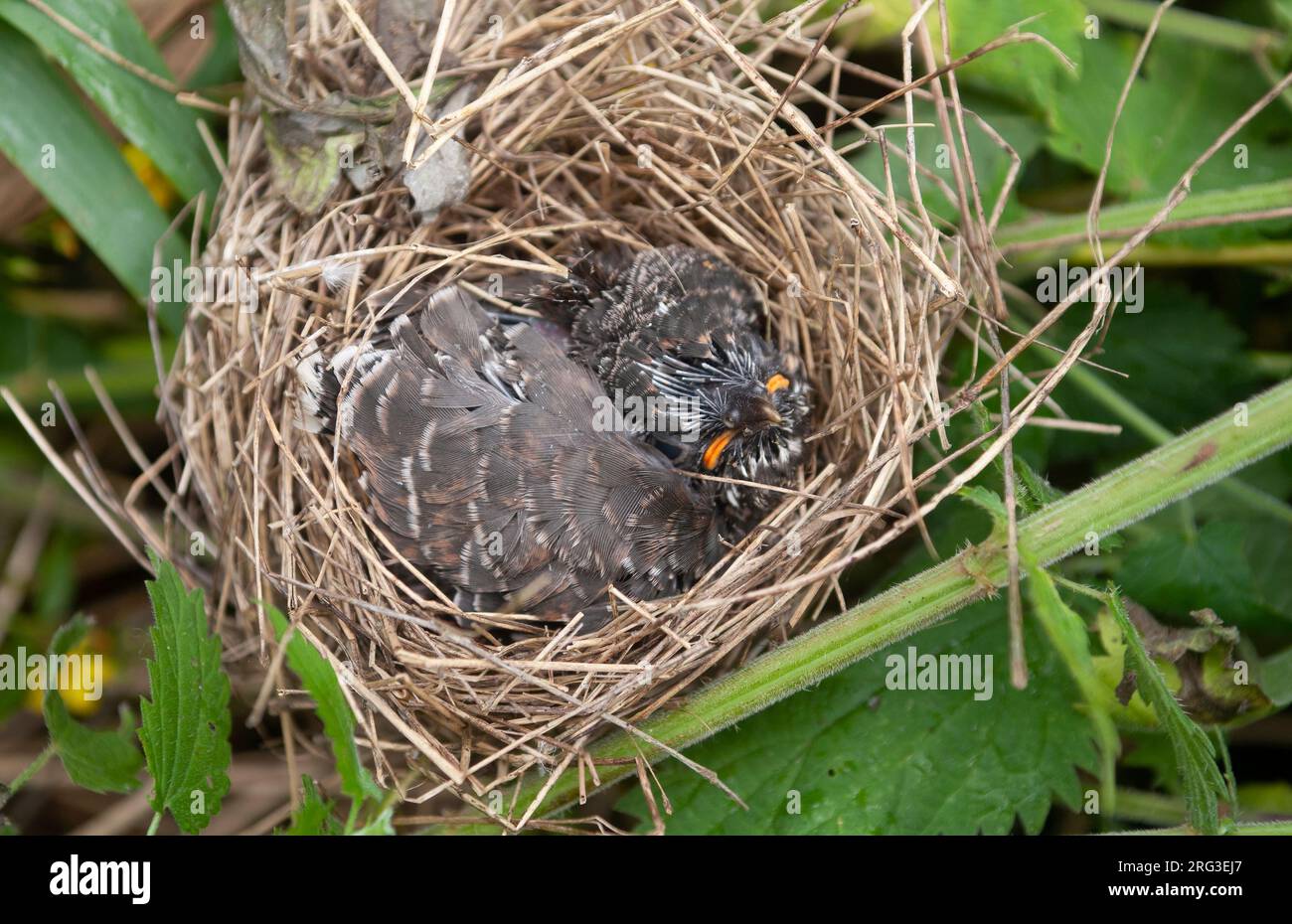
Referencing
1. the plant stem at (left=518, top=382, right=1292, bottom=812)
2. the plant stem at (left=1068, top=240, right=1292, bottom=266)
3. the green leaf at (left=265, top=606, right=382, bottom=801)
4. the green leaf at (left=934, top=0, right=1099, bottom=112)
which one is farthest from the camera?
the plant stem at (left=1068, top=240, right=1292, bottom=266)

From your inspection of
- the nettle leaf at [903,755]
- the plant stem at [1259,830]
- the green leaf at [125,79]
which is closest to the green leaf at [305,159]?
the green leaf at [125,79]

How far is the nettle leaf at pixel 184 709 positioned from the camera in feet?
5.24

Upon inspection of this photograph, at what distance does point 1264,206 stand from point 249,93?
196 cm

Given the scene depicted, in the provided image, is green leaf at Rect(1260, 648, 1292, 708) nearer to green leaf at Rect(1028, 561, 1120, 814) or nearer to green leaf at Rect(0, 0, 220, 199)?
green leaf at Rect(1028, 561, 1120, 814)

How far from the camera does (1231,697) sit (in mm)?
1832

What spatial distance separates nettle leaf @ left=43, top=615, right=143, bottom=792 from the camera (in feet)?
5.76

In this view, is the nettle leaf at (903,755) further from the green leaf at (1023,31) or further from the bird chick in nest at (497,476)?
the green leaf at (1023,31)

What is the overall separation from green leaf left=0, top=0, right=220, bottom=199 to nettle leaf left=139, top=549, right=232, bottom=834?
2.79 ft

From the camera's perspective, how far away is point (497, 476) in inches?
71.0

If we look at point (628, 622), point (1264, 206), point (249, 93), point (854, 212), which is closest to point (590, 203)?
point (854, 212)

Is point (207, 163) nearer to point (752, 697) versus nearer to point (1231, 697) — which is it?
point (752, 697)

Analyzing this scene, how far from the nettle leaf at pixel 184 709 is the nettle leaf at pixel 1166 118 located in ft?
6.03

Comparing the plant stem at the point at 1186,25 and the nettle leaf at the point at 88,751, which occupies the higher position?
the plant stem at the point at 1186,25

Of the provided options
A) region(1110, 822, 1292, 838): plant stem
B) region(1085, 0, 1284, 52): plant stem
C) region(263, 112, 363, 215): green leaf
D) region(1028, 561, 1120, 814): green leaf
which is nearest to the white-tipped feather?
region(263, 112, 363, 215): green leaf
